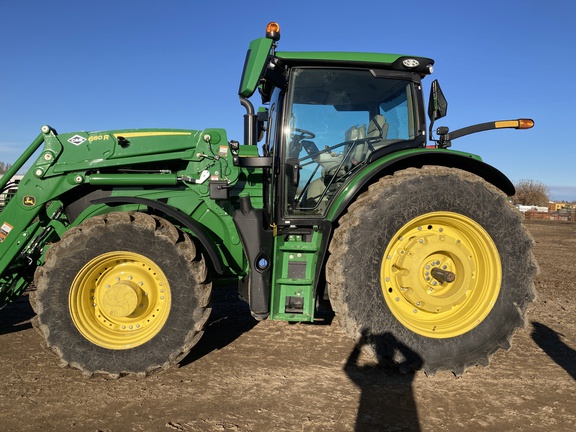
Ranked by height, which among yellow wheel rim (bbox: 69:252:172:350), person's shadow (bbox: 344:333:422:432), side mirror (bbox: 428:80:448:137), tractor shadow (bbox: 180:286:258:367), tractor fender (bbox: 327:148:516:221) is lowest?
tractor shadow (bbox: 180:286:258:367)

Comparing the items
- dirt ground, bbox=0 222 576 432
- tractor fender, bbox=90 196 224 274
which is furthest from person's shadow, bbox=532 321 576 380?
tractor fender, bbox=90 196 224 274

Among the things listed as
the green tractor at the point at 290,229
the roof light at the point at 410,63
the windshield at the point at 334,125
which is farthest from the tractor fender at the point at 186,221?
the roof light at the point at 410,63

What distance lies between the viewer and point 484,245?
134 inches

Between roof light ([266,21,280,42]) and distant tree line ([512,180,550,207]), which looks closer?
roof light ([266,21,280,42])

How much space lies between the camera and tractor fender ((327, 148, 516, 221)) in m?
3.27

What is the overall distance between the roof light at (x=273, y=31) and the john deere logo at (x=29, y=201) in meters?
2.32

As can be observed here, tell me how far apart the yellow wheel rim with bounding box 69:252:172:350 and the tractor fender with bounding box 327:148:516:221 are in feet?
4.79

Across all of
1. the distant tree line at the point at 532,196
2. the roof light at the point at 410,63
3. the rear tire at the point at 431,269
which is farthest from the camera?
the distant tree line at the point at 532,196

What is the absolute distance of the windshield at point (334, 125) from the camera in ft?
11.6

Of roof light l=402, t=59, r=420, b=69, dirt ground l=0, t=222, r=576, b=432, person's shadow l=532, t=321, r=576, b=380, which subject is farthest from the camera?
roof light l=402, t=59, r=420, b=69

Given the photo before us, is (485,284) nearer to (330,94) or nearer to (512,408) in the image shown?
(512,408)

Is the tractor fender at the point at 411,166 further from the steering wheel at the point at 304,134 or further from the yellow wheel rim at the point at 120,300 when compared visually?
the yellow wheel rim at the point at 120,300

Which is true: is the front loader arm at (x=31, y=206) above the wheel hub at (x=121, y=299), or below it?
above

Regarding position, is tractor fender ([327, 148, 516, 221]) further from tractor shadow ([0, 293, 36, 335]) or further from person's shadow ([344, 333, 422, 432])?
tractor shadow ([0, 293, 36, 335])
